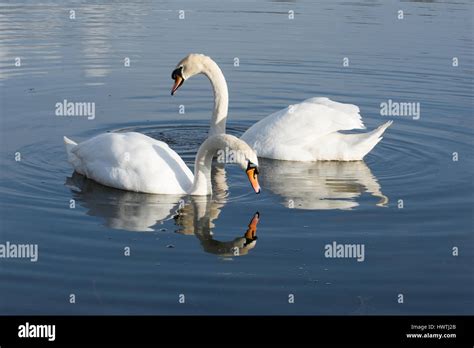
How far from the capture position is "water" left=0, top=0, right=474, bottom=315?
782cm

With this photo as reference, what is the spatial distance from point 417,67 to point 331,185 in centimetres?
851

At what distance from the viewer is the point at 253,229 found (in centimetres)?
937

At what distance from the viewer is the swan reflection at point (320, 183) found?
10453 mm

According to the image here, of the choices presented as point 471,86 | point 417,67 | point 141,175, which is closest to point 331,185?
point 141,175

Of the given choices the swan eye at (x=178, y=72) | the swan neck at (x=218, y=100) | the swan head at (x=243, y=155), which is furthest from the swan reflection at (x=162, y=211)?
the swan eye at (x=178, y=72)

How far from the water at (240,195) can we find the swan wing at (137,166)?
165mm

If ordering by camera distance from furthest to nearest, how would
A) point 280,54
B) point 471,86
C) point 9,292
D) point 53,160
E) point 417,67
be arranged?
point 280,54 → point 417,67 → point 471,86 → point 53,160 → point 9,292

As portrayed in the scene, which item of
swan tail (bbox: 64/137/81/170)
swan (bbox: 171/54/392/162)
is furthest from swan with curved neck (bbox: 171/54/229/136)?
swan tail (bbox: 64/137/81/170)

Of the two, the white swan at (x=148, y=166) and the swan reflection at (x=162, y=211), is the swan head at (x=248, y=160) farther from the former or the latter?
the swan reflection at (x=162, y=211)

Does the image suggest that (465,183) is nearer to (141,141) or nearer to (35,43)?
(141,141)

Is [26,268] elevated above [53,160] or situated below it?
below

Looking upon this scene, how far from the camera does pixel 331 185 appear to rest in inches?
442

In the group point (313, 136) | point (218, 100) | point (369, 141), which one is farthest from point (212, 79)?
point (369, 141)

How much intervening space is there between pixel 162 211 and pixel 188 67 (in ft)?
13.0
